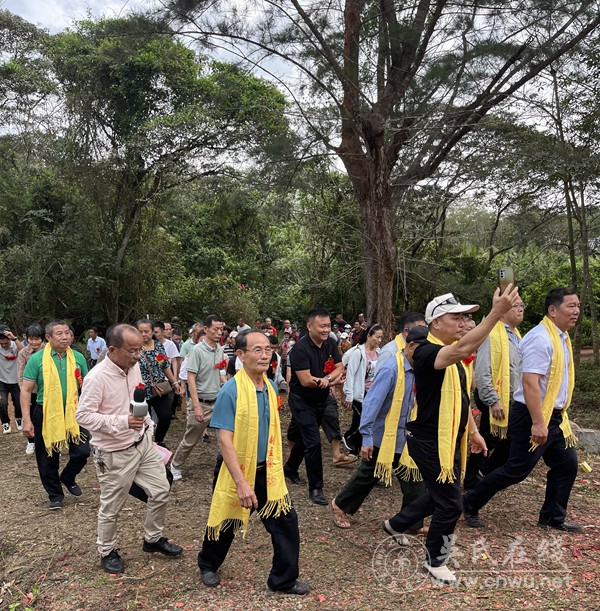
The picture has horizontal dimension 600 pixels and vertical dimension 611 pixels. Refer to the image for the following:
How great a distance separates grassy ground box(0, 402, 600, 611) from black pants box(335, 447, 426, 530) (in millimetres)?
214

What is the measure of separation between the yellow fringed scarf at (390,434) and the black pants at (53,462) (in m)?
2.80

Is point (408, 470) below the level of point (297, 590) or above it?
above

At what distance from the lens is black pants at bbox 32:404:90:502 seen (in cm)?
525

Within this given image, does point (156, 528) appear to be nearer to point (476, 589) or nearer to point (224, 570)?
point (224, 570)

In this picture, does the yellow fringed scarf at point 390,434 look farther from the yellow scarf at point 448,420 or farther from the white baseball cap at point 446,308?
the white baseball cap at point 446,308

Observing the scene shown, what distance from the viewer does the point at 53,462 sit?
208 inches

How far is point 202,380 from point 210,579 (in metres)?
2.68

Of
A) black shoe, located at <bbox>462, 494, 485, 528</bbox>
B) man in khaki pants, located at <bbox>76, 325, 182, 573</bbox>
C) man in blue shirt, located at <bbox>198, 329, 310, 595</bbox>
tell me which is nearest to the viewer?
man in blue shirt, located at <bbox>198, 329, 310, 595</bbox>

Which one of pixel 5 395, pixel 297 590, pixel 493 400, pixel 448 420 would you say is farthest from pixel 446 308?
pixel 5 395

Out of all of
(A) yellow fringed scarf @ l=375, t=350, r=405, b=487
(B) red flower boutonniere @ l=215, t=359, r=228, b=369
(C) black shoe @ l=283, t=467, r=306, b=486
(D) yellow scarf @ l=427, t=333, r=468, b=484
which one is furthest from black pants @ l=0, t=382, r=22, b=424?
(D) yellow scarf @ l=427, t=333, r=468, b=484

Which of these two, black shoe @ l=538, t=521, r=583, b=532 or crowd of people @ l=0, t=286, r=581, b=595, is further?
black shoe @ l=538, t=521, r=583, b=532

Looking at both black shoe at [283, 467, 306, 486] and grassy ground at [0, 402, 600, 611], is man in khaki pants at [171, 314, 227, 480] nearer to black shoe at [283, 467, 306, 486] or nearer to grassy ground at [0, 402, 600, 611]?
grassy ground at [0, 402, 600, 611]

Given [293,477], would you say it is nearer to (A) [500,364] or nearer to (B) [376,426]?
(B) [376,426]

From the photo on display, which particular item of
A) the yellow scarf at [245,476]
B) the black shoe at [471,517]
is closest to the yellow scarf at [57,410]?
the yellow scarf at [245,476]
